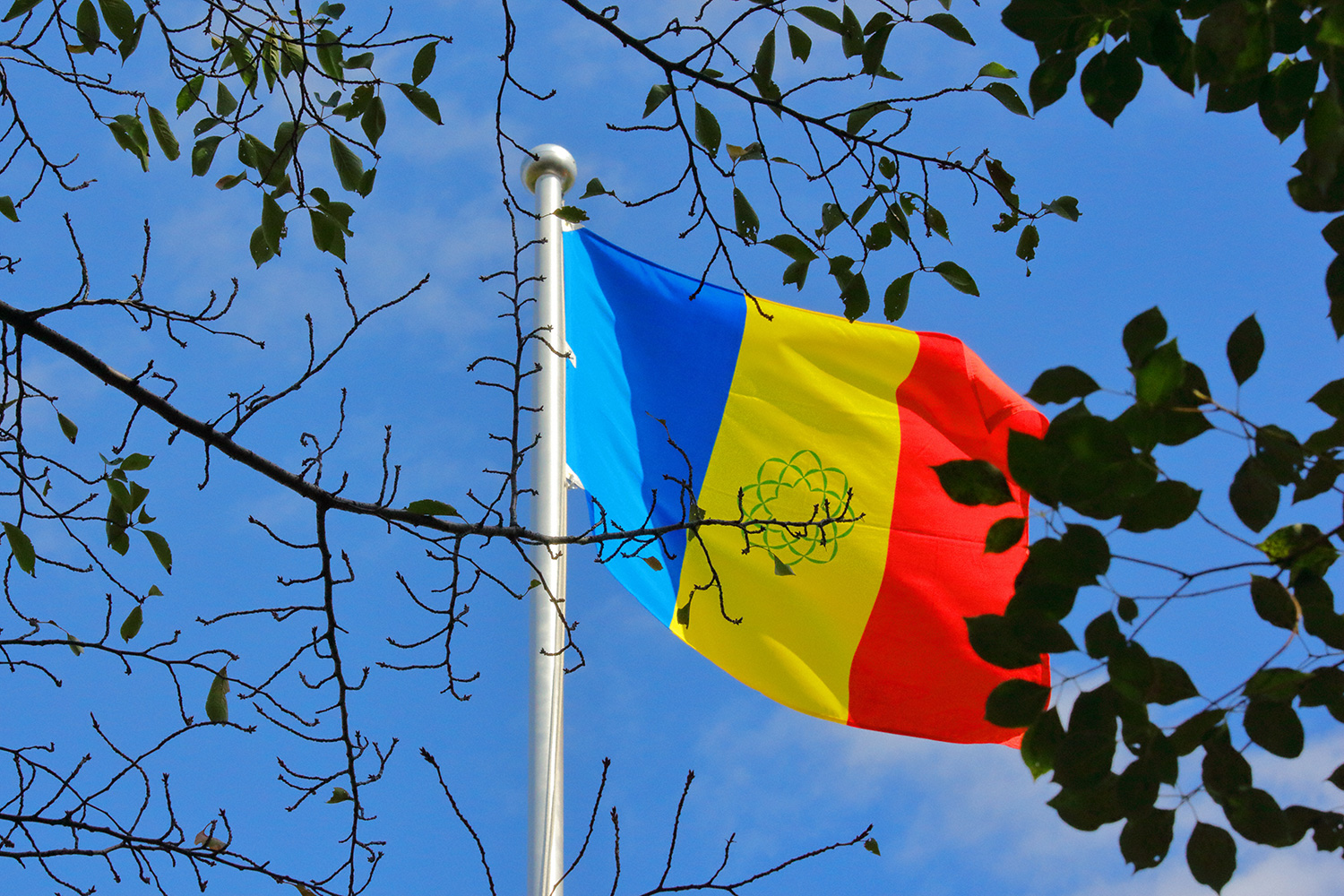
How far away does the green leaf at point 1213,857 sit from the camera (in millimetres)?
1301

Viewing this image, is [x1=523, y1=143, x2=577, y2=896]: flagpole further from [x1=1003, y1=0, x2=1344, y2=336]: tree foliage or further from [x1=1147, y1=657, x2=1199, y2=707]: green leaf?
[x1=1147, y1=657, x2=1199, y2=707]: green leaf

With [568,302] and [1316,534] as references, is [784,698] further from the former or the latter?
[1316,534]

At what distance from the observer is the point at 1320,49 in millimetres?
1156

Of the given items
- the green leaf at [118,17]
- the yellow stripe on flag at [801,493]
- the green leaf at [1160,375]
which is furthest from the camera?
the yellow stripe on flag at [801,493]

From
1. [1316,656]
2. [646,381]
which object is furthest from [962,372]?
[1316,656]

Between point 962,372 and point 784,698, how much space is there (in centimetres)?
220

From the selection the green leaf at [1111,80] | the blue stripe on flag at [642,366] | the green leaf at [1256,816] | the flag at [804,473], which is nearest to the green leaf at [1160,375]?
the green leaf at [1256,816]

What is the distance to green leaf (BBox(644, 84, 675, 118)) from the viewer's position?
A: 2.29 m

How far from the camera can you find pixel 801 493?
571cm

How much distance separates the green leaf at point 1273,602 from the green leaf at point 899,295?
1.10m

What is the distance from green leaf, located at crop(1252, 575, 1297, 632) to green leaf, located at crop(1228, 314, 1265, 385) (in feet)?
0.82

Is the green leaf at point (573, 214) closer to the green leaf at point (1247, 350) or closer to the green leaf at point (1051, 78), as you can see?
the green leaf at point (1051, 78)

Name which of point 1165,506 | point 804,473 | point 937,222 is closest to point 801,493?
point 804,473

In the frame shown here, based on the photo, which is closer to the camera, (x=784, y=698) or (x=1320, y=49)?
(x=1320, y=49)
